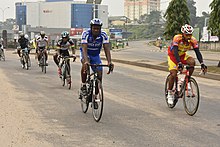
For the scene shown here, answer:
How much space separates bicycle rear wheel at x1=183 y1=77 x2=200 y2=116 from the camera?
8.80 meters

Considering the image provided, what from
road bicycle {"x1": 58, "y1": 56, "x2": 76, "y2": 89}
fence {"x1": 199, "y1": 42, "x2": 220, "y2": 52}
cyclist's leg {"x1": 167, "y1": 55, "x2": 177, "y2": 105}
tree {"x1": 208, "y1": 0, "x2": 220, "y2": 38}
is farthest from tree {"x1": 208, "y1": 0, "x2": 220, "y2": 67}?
fence {"x1": 199, "y1": 42, "x2": 220, "y2": 52}

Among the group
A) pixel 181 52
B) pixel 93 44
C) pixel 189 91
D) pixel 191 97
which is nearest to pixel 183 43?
pixel 181 52

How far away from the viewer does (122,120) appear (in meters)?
8.36

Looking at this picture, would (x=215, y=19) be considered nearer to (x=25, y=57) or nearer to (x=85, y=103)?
(x=25, y=57)

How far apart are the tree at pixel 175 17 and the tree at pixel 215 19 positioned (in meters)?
4.11

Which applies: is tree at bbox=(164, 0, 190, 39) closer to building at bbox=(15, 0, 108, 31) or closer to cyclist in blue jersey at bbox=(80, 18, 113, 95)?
cyclist in blue jersey at bbox=(80, 18, 113, 95)

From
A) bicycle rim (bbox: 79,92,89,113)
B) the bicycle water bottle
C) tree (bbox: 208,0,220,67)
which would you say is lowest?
bicycle rim (bbox: 79,92,89,113)

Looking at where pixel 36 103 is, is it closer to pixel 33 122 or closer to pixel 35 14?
pixel 33 122

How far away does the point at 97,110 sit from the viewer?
27.3ft

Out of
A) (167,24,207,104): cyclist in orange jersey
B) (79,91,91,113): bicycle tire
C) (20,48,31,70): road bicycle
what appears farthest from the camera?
(20,48,31,70): road bicycle

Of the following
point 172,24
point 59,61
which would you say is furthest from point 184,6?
point 59,61

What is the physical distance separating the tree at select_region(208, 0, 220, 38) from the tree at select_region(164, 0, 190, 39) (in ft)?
13.5

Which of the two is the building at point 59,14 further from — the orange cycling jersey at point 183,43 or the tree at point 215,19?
the orange cycling jersey at point 183,43

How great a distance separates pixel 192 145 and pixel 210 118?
231cm
